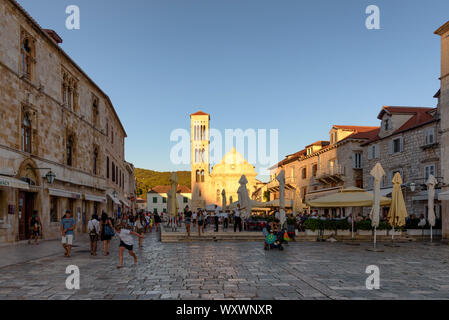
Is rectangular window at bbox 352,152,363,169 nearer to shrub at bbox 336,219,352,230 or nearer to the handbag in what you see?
shrub at bbox 336,219,352,230

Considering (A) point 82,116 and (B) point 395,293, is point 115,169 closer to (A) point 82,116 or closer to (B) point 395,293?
(A) point 82,116

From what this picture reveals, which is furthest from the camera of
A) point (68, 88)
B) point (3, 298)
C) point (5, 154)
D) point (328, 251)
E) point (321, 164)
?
point (321, 164)

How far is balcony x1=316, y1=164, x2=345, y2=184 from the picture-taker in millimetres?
41062

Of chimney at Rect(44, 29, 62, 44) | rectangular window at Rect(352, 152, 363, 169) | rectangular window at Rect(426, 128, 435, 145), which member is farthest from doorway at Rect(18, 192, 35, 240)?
rectangular window at Rect(352, 152, 363, 169)

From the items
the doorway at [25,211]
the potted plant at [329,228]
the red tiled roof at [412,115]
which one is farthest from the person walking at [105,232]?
the red tiled roof at [412,115]

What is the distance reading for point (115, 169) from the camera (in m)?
41.9

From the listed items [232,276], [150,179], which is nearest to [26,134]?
[232,276]

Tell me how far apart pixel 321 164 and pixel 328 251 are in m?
32.1

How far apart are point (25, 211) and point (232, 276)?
14538mm

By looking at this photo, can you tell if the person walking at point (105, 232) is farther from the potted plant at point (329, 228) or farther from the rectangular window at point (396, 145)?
the rectangular window at point (396, 145)

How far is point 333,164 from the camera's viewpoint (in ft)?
142

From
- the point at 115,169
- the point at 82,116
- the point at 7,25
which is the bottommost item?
the point at 115,169

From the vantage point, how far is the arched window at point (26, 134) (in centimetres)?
1978
